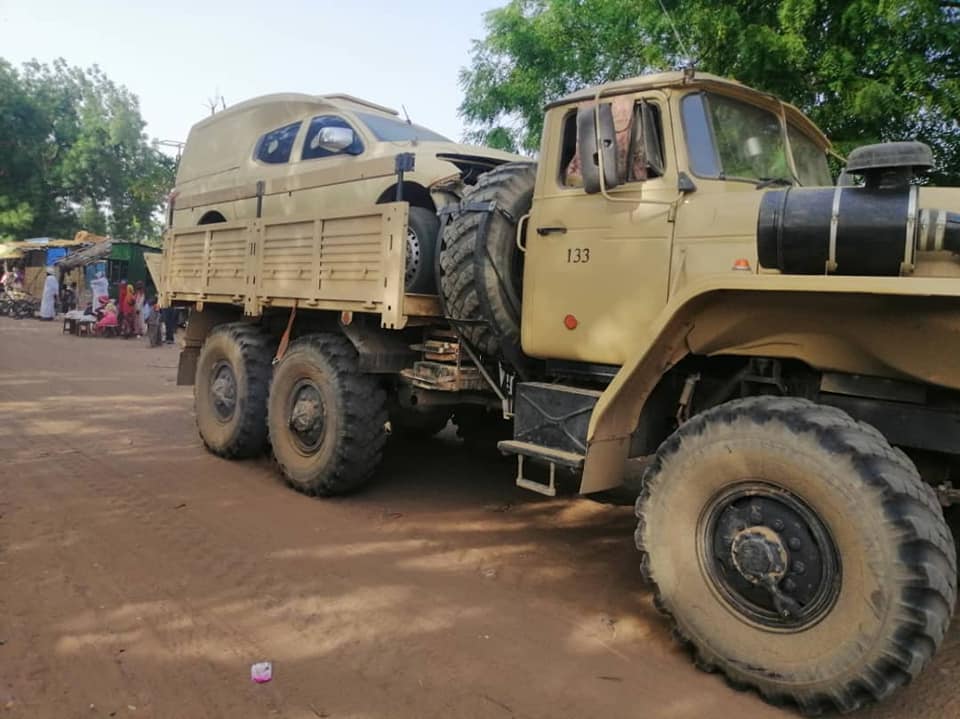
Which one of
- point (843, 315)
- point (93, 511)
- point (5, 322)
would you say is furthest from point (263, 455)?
point (5, 322)

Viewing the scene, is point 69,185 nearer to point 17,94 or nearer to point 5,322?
point 17,94

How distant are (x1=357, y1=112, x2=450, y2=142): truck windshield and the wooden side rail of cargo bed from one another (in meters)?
1.68

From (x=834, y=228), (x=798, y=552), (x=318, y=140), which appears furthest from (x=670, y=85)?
(x=318, y=140)

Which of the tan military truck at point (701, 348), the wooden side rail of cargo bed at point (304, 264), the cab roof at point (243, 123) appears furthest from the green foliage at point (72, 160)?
the tan military truck at point (701, 348)

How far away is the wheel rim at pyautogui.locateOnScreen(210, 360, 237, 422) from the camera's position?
6637 millimetres

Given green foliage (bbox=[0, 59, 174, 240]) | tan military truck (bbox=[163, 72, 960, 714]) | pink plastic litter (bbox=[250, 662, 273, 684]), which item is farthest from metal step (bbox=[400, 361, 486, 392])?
green foliage (bbox=[0, 59, 174, 240])

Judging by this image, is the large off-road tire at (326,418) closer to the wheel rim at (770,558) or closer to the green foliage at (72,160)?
the wheel rim at (770,558)

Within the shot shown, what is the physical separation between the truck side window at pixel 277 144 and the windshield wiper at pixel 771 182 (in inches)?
208

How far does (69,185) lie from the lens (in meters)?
38.4

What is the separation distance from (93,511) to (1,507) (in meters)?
0.62

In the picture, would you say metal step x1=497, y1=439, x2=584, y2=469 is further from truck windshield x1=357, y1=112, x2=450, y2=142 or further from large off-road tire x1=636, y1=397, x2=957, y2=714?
truck windshield x1=357, y1=112, x2=450, y2=142

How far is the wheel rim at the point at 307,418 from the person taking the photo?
5.52 m

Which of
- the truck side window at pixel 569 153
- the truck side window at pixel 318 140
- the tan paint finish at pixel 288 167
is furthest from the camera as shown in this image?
the truck side window at pixel 318 140

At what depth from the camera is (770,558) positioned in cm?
288
